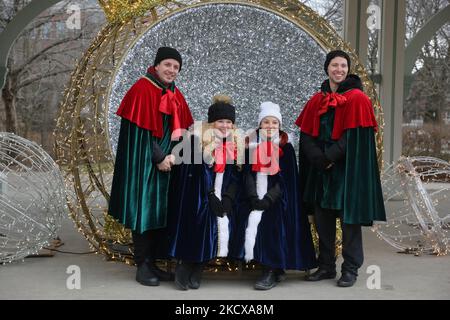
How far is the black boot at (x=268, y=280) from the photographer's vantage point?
168 inches

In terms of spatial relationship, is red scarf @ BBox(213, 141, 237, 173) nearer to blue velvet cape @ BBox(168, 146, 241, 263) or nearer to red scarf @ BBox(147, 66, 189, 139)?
blue velvet cape @ BBox(168, 146, 241, 263)

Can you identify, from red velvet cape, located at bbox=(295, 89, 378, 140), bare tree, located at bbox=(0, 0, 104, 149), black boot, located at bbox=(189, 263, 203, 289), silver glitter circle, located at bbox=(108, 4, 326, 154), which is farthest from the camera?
bare tree, located at bbox=(0, 0, 104, 149)

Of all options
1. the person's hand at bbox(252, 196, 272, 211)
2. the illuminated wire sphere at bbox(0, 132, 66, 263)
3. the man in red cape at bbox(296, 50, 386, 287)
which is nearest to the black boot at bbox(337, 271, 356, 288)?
the man in red cape at bbox(296, 50, 386, 287)

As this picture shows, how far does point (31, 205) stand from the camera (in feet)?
16.8

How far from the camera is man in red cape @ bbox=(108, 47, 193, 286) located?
4.23 metres

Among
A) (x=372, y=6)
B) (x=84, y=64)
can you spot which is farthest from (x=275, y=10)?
(x=372, y=6)

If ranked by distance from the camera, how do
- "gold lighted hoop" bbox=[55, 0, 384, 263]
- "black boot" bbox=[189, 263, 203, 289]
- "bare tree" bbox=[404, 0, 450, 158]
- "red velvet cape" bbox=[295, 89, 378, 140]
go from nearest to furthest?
"red velvet cape" bbox=[295, 89, 378, 140], "black boot" bbox=[189, 263, 203, 289], "gold lighted hoop" bbox=[55, 0, 384, 263], "bare tree" bbox=[404, 0, 450, 158]

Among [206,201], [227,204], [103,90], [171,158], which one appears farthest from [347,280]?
[103,90]

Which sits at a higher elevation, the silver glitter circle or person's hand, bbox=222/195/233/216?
the silver glitter circle

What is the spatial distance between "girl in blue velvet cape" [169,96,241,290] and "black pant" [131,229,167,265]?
158 mm

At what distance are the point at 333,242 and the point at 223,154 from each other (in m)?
1.08

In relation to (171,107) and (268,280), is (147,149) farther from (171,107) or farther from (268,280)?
(268,280)

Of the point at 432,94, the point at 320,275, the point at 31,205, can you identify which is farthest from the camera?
the point at 432,94

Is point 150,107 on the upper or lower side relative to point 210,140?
upper
